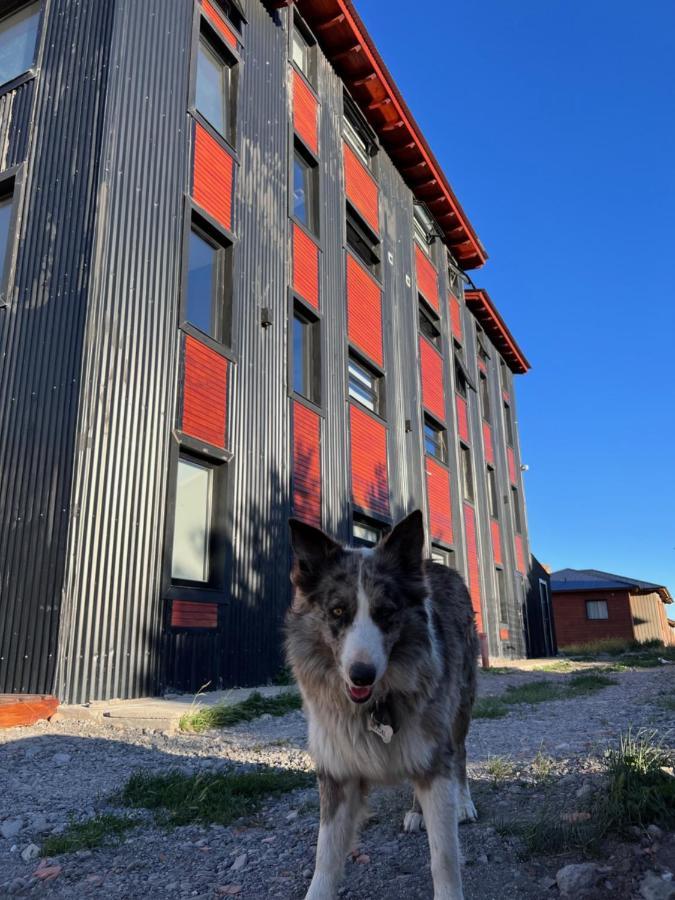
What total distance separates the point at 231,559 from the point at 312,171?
980 centimetres

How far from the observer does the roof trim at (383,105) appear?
15945 millimetres

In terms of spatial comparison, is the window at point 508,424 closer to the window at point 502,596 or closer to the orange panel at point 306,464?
the window at point 502,596

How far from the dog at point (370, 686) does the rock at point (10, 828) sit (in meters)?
2.08

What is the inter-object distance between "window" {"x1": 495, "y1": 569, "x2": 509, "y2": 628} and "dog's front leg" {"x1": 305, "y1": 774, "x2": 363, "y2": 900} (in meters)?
21.7

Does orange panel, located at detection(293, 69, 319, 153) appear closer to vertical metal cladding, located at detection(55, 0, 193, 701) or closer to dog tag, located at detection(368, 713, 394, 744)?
vertical metal cladding, located at detection(55, 0, 193, 701)

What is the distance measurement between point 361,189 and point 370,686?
16846 mm

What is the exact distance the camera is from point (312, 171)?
15375mm

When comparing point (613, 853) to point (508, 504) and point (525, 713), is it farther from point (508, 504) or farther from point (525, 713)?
point (508, 504)

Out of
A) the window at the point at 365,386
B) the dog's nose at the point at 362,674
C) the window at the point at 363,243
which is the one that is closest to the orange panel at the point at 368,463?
the window at the point at 365,386

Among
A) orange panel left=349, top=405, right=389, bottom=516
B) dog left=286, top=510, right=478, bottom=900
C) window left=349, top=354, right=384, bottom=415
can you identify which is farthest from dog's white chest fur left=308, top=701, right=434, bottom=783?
window left=349, top=354, right=384, bottom=415

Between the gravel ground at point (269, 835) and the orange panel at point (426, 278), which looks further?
the orange panel at point (426, 278)

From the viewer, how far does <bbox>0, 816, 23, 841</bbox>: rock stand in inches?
150

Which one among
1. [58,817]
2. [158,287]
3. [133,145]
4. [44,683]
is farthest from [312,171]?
[58,817]

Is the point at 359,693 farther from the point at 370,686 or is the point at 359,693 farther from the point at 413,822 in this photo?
the point at 413,822
